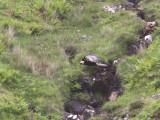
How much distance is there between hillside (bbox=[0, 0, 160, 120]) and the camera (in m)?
9.48

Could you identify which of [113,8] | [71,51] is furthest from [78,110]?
[113,8]

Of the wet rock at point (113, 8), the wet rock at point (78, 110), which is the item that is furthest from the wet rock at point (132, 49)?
the wet rock at point (113, 8)

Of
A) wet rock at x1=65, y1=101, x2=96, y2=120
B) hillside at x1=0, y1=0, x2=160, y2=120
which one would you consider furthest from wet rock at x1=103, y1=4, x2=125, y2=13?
wet rock at x1=65, y1=101, x2=96, y2=120

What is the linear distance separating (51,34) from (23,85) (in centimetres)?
480

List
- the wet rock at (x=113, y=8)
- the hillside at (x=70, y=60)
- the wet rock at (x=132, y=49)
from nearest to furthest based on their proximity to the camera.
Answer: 1. the hillside at (x=70, y=60)
2. the wet rock at (x=132, y=49)
3. the wet rock at (x=113, y=8)

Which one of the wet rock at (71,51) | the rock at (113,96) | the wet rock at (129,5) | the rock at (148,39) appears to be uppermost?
the rock at (148,39)

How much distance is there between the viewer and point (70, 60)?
12844mm

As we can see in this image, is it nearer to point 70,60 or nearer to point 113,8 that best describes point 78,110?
point 70,60

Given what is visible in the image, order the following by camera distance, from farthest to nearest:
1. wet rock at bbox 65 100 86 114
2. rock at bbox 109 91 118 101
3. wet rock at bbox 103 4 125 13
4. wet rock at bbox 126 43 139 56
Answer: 1. wet rock at bbox 103 4 125 13
2. wet rock at bbox 126 43 139 56
3. rock at bbox 109 91 118 101
4. wet rock at bbox 65 100 86 114

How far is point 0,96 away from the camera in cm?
894

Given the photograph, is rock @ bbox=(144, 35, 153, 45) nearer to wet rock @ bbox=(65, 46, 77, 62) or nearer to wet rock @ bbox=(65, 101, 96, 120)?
wet rock @ bbox=(65, 46, 77, 62)

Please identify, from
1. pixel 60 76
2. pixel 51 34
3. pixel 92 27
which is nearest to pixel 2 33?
pixel 51 34

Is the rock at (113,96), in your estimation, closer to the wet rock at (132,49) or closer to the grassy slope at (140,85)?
the grassy slope at (140,85)

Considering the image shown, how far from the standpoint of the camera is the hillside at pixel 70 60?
9.48 metres
